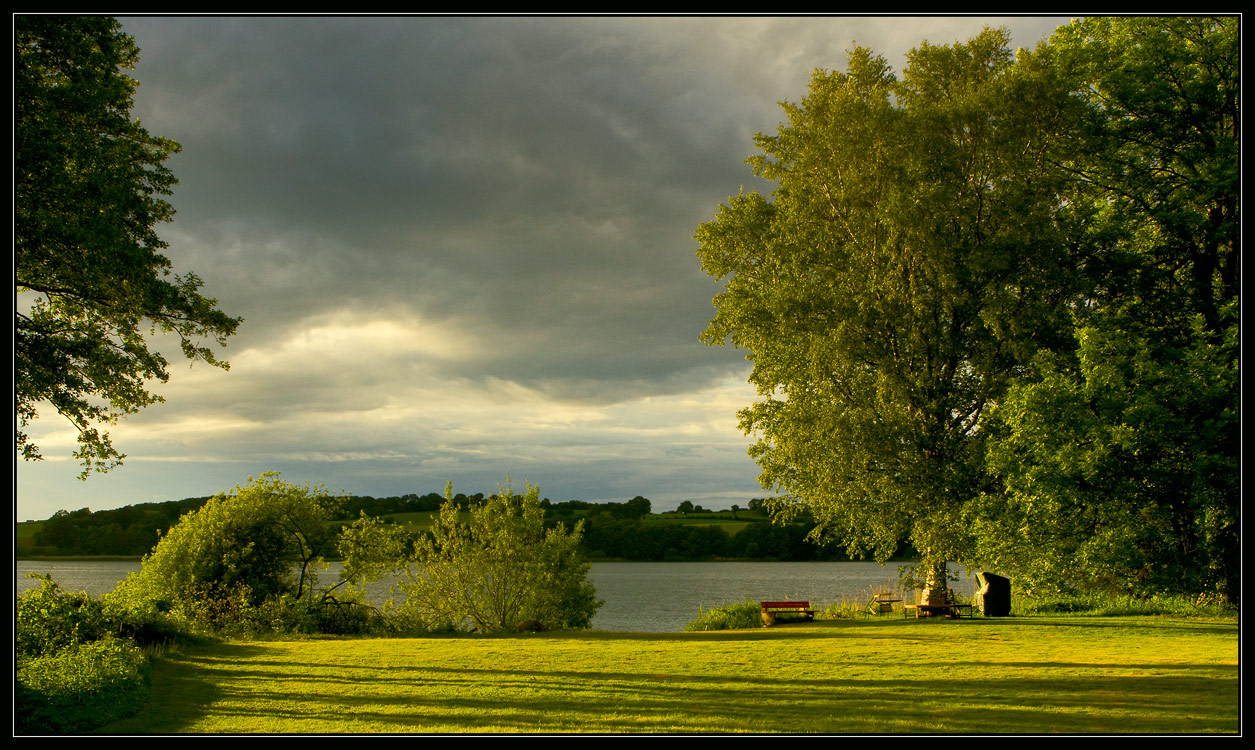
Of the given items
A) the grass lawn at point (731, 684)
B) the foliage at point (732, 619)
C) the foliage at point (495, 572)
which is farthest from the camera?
the foliage at point (495, 572)

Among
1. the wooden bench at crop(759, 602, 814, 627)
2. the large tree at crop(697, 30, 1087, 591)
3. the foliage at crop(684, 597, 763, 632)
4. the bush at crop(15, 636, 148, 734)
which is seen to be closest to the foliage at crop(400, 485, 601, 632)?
the foliage at crop(684, 597, 763, 632)

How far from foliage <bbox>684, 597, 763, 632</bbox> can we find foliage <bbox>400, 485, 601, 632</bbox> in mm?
7158

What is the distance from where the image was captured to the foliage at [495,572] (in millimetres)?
29812

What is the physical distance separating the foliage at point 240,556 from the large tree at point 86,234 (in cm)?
950

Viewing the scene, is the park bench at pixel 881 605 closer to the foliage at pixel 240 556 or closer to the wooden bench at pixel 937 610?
the wooden bench at pixel 937 610

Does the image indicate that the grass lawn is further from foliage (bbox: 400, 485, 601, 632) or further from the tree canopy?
foliage (bbox: 400, 485, 601, 632)

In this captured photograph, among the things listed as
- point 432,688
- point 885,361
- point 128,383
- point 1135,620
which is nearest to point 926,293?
point 885,361

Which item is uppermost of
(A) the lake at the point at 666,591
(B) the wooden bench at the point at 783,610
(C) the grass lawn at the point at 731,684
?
(C) the grass lawn at the point at 731,684

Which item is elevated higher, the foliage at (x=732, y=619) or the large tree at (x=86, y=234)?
the large tree at (x=86, y=234)

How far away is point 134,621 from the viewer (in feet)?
63.8

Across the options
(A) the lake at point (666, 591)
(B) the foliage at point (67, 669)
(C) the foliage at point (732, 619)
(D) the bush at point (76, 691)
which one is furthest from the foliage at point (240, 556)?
(C) the foliage at point (732, 619)

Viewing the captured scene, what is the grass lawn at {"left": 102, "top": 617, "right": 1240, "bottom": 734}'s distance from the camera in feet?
33.8

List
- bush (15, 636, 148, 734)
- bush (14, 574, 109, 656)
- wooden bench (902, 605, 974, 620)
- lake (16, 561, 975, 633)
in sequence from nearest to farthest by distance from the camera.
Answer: bush (15, 636, 148, 734) → bush (14, 574, 109, 656) → wooden bench (902, 605, 974, 620) → lake (16, 561, 975, 633)

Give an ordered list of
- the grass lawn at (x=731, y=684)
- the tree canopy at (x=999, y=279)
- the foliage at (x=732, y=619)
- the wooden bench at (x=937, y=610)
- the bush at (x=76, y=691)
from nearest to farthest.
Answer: the grass lawn at (x=731, y=684)
the bush at (x=76, y=691)
the tree canopy at (x=999, y=279)
the wooden bench at (x=937, y=610)
the foliage at (x=732, y=619)
